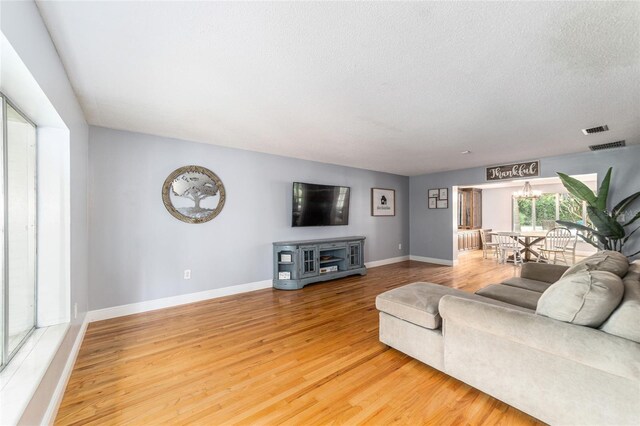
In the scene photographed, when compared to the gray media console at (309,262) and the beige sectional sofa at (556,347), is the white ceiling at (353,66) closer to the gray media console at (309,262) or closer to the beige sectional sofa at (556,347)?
the beige sectional sofa at (556,347)

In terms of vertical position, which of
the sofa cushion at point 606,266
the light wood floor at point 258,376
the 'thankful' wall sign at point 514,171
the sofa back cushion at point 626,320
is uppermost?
the 'thankful' wall sign at point 514,171

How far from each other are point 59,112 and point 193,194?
1923mm

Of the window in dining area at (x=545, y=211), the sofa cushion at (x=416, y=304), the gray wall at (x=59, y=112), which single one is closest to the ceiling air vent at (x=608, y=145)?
the sofa cushion at (x=416, y=304)

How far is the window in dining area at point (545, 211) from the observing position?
7598 millimetres

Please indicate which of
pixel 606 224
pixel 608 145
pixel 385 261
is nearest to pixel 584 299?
pixel 606 224

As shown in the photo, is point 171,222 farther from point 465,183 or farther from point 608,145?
point 608,145

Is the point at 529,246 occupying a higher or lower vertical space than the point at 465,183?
lower

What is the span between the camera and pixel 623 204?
12.2 feet

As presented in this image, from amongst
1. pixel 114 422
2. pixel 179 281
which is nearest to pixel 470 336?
pixel 114 422

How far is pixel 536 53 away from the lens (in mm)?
1678

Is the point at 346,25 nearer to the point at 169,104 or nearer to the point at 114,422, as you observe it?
the point at 169,104

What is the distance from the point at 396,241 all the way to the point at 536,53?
519 centimetres

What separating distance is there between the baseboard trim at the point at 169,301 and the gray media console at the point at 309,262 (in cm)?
35

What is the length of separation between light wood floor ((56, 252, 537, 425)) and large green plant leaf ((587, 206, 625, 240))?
362 cm
